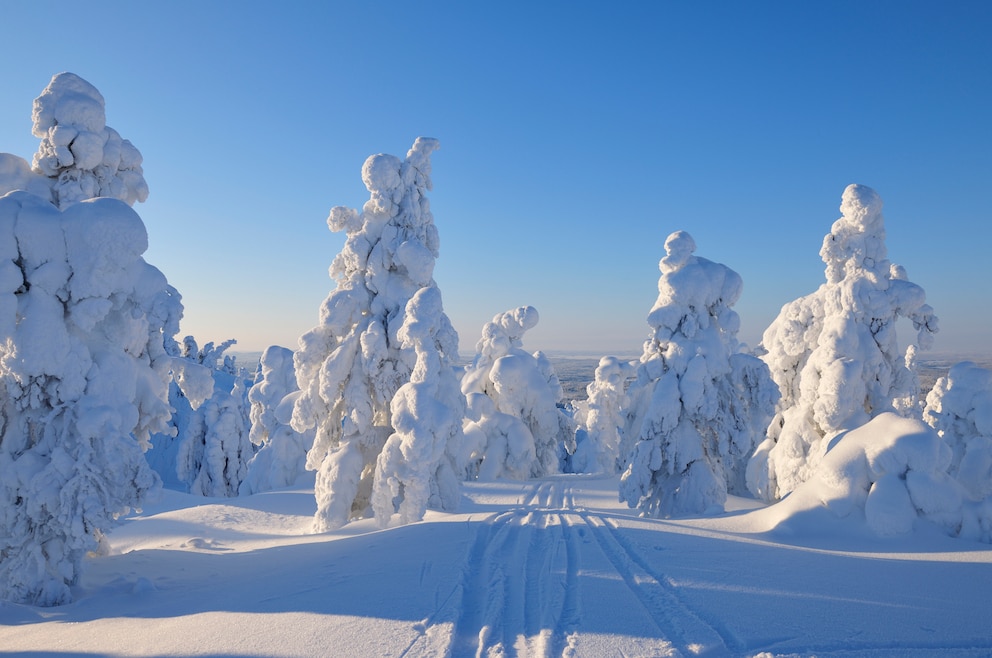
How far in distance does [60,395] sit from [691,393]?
45.0 feet

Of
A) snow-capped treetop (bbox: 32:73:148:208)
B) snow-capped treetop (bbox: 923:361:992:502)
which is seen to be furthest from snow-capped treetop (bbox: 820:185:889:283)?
snow-capped treetop (bbox: 32:73:148:208)

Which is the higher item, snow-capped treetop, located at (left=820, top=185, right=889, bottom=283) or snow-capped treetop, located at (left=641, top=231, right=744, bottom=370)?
snow-capped treetop, located at (left=820, top=185, right=889, bottom=283)

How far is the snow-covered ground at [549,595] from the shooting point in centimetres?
529

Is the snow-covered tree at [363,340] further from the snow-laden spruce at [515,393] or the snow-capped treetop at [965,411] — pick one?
the snow-capped treetop at [965,411]

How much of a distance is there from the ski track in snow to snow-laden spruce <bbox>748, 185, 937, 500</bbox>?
9.42m

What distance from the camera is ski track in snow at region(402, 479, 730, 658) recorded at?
5203mm

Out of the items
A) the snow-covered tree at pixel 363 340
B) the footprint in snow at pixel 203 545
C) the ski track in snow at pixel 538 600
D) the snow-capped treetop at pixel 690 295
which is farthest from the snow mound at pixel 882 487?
the footprint in snow at pixel 203 545

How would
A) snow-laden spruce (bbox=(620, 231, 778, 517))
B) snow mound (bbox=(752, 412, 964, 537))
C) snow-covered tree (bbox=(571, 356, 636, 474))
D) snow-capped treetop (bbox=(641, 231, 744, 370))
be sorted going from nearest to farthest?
snow mound (bbox=(752, 412, 964, 537))
snow-laden spruce (bbox=(620, 231, 778, 517))
snow-capped treetop (bbox=(641, 231, 744, 370))
snow-covered tree (bbox=(571, 356, 636, 474))

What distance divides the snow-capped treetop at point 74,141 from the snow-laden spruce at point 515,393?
18211 millimetres

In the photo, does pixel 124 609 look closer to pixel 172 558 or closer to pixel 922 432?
pixel 172 558

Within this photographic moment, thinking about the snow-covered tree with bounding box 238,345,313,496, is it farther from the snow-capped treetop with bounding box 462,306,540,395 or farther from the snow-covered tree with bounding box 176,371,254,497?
the snow-capped treetop with bounding box 462,306,540,395

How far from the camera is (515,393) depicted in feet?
86.5

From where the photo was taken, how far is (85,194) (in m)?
10.2

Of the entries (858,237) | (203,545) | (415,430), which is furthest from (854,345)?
(203,545)
